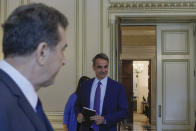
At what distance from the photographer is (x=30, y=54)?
1127mm

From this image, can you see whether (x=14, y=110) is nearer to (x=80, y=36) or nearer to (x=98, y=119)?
(x=98, y=119)

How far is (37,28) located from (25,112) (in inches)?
10.8

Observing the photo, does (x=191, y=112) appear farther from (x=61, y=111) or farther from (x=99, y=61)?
(x=99, y=61)

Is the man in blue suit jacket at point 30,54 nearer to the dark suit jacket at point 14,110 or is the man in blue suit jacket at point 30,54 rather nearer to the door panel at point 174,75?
the dark suit jacket at point 14,110

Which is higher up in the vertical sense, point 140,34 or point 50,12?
point 140,34

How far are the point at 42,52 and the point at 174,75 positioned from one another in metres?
5.33

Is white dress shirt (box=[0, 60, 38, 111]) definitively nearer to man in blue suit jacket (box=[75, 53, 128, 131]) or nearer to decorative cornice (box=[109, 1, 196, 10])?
man in blue suit jacket (box=[75, 53, 128, 131])

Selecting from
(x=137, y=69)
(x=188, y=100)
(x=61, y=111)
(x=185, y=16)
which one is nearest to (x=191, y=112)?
(x=188, y=100)

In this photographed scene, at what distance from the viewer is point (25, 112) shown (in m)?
1.02

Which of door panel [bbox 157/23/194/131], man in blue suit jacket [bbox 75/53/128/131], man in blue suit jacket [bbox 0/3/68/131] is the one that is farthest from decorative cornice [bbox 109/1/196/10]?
man in blue suit jacket [bbox 0/3/68/131]

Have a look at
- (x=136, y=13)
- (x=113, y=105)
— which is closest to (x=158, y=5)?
(x=136, y=13)

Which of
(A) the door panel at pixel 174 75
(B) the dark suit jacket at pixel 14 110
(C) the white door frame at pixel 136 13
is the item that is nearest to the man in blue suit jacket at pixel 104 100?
(C) the white door frame at pixel 136 13

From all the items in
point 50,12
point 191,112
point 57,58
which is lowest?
point 191,112

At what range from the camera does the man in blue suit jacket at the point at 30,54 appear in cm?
105
